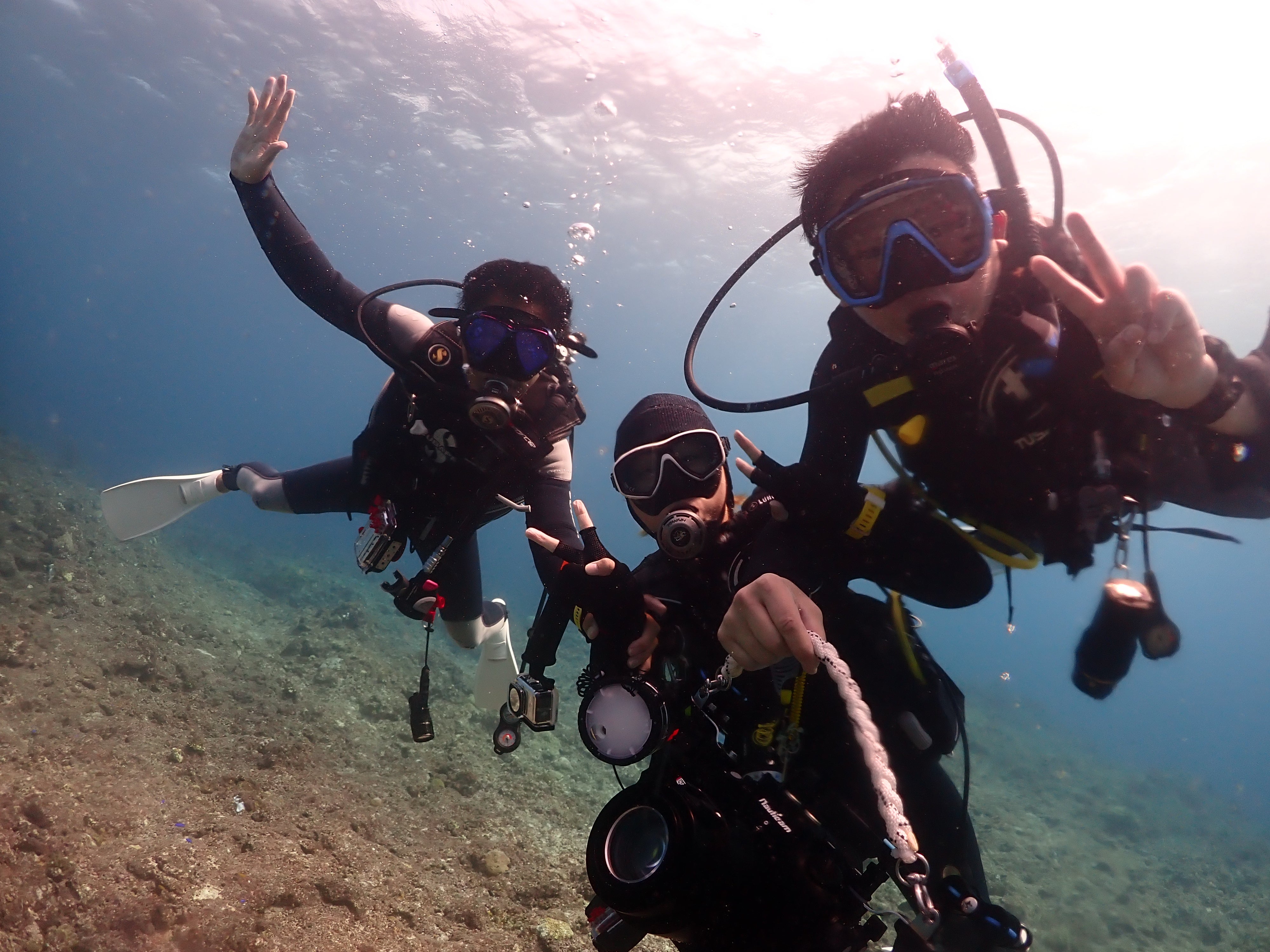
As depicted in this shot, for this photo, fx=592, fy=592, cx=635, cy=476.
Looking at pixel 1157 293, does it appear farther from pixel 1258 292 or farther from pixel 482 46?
pixel 1258 292

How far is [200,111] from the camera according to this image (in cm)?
2375

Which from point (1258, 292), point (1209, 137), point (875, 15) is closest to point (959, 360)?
point (875, 15)

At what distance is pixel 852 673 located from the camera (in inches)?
109

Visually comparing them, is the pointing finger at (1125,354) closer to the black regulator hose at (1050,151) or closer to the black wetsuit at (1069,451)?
the black wetsuit at (1069,451)

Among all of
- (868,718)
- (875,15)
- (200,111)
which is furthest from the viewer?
(200,111)

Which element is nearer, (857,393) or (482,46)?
(857,393)

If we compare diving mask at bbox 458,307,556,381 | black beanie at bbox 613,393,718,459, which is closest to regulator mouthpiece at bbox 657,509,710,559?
black beanie at bbox 613,393,718,459

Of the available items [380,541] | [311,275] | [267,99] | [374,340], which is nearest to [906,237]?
[374,340]

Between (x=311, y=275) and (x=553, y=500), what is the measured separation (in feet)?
8.44

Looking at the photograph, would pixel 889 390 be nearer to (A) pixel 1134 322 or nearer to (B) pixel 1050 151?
(A) pixel 1134 322

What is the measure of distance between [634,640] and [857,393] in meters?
1.54

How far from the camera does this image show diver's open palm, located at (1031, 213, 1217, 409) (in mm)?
1806

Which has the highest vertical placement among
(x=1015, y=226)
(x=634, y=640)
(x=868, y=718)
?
(x=1015, y=226)

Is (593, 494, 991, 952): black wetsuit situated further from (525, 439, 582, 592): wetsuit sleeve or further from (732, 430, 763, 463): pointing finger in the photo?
(525, 439, 582, 592): wetsuit sleeve
